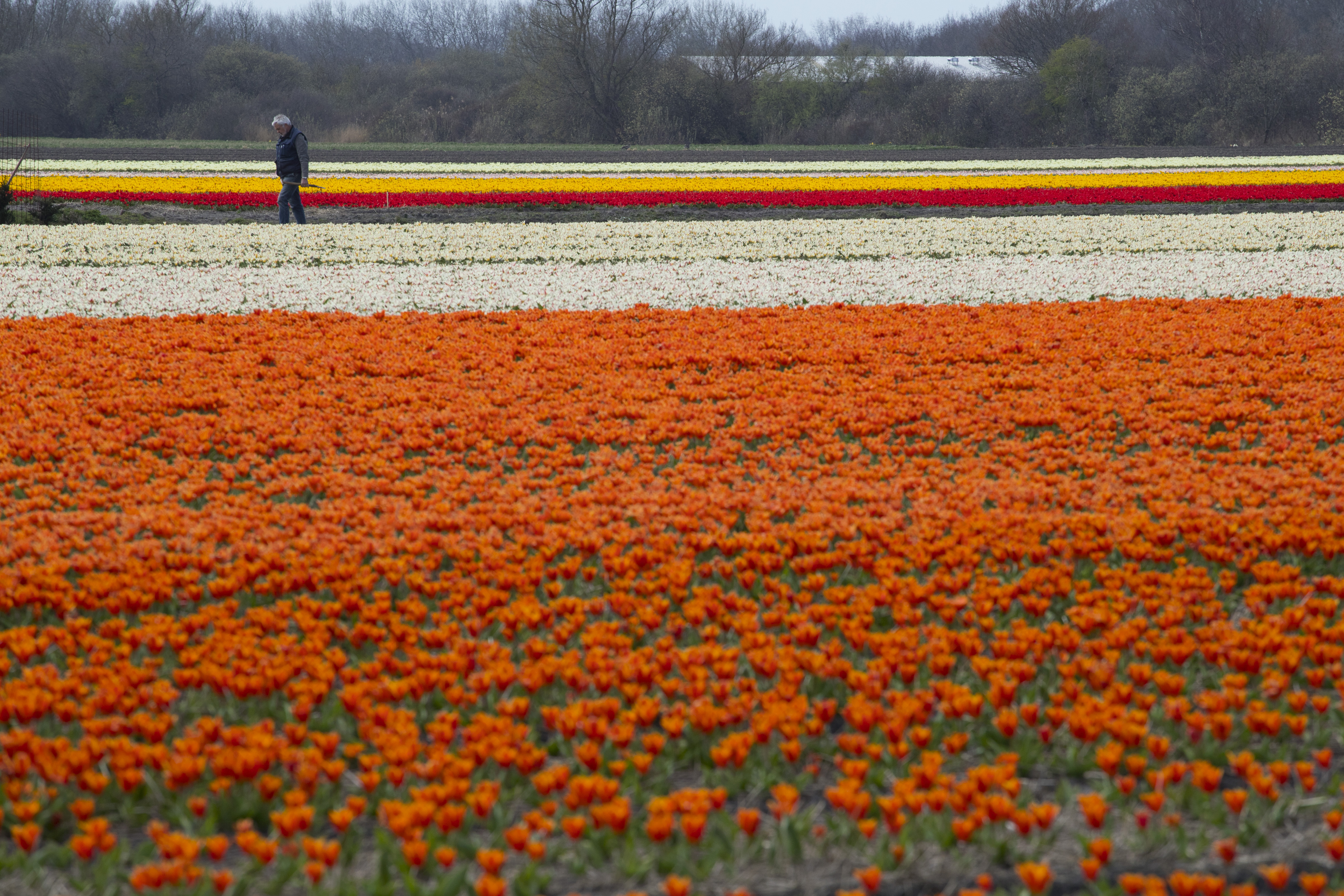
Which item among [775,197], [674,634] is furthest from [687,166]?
[674,634]

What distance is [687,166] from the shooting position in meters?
36.1

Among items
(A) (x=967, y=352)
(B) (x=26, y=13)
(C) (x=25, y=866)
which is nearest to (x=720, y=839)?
(C) (x=25, y=866)

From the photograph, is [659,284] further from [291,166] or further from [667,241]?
[291,166]

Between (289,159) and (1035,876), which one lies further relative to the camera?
(289,159)

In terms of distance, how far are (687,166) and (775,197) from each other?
12723 mm

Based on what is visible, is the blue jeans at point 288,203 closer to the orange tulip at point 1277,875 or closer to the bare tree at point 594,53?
the orange tulip at point 1277,875

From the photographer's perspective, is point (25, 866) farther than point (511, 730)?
No

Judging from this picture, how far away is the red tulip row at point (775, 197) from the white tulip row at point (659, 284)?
7839mm

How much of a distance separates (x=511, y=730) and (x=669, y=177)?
29.6 metres

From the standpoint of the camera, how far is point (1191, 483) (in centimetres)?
575

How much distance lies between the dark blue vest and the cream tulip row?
3.12 feet

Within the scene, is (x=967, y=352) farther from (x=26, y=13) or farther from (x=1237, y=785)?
(x=26, y=13)

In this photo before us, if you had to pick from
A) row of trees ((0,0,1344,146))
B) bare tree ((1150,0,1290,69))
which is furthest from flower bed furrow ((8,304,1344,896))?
bare tree ((1150,0,1290,69))

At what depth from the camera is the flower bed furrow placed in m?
3.00
